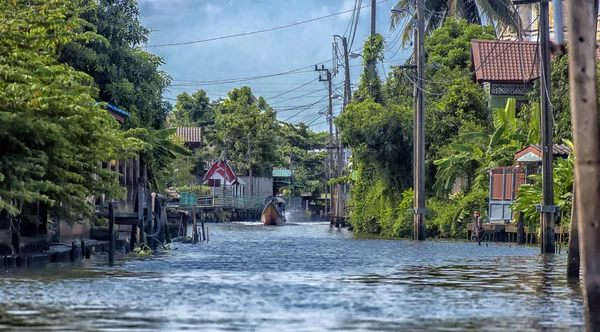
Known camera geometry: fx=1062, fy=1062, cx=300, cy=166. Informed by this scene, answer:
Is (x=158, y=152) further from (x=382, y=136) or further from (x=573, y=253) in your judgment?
(x=573, y=253)

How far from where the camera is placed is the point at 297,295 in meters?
19.4

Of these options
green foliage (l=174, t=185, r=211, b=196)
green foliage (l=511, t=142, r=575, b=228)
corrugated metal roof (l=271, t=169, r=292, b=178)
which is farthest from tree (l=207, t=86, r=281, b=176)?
green foliage (l=511, t=142, r=575, b=228)

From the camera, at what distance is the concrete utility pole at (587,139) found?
12.4m

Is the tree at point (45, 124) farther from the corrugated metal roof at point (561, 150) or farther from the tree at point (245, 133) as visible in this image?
the tree at point (245, 133)

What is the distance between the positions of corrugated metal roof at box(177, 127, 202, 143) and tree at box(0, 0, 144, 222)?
Result: 7361cm

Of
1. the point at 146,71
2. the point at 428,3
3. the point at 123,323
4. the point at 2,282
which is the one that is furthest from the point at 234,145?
the point at 123,323

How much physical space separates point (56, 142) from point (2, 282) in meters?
4.36

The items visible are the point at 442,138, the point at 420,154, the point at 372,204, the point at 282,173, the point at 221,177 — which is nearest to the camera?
the point at 420,154

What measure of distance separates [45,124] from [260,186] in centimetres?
9414

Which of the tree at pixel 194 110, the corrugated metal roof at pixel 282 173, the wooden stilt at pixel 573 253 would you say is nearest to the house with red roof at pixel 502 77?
the wooden stilt at pixel 573 253

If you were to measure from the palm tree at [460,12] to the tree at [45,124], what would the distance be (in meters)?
34.1

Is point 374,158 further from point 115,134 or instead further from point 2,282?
point 2,282

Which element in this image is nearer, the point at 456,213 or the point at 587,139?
the point at 587,139

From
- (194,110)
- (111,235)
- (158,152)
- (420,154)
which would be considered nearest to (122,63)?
(158,152)
